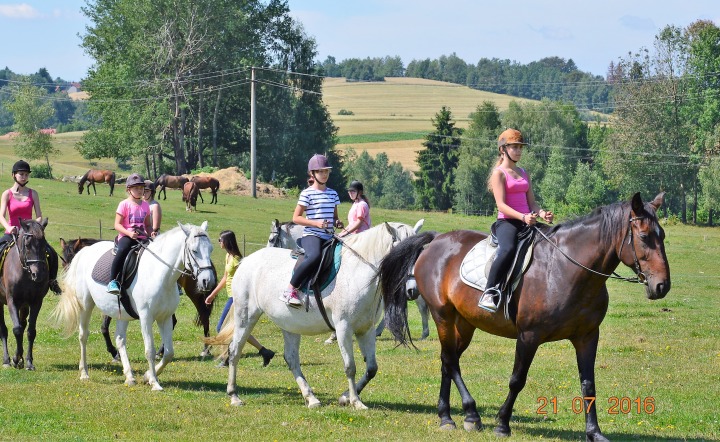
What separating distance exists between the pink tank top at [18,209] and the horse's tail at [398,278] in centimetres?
705

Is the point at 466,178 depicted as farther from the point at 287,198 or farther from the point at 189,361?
the point at 189,361

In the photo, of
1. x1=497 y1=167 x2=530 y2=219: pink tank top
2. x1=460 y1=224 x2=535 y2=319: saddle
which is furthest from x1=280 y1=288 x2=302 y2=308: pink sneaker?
x1=497 y1=167 x2=530 y2=219: pink tank top

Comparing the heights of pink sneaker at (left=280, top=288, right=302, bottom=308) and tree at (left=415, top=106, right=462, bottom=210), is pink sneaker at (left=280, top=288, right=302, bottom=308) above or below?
above

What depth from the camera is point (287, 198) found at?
60781 mm

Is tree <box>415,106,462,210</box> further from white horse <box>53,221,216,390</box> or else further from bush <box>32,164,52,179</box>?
white horse <box>53,221,216,390</box>

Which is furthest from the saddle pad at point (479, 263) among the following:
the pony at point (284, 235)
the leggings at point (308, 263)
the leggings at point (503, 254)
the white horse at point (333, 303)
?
the pony at point (284, 235)

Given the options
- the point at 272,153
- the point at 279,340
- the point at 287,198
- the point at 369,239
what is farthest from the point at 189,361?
the point at 272,153

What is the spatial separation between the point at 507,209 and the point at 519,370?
165 centimetres

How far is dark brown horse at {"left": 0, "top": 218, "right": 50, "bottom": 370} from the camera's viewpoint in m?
14.5

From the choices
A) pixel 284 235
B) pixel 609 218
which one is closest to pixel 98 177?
pixel 284 235

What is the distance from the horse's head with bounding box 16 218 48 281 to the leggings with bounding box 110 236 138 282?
6.81 feet

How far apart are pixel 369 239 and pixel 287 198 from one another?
4973 cm

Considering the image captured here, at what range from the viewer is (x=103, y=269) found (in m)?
13.4

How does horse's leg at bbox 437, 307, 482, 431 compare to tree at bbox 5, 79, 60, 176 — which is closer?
horse's leg at bbox 437, 307, 482, 431
